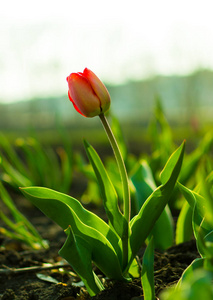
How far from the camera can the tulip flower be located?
2.92ft

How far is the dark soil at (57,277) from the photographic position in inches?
Answer: 39.8

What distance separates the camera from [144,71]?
10891mm

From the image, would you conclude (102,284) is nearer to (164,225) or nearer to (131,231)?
(131,231)

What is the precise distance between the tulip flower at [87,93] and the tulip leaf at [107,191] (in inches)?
4.5

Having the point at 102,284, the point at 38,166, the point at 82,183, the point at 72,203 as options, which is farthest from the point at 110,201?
the point at 82,183

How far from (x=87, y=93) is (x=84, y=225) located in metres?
0.33

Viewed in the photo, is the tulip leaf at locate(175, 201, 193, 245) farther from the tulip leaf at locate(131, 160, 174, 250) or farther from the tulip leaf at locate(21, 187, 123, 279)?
the tulip leaf at locate(21, 187, 123, 279)

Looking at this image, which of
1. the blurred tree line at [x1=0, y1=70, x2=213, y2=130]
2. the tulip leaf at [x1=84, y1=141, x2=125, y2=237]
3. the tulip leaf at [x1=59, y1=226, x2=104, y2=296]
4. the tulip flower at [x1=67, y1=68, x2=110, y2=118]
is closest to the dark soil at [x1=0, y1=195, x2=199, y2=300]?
the tulip leaf at [x1=59, y1=226, x2=104, y2=296]

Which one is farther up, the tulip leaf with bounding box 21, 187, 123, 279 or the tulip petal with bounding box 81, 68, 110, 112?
the tulip petal with bounding box 81, 68, 110, 112

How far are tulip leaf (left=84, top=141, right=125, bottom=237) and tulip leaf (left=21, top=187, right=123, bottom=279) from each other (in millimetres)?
48

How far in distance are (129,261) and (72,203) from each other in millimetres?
223

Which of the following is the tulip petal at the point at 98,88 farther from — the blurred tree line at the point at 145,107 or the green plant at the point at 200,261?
the blurred tree line at the point at 145,107

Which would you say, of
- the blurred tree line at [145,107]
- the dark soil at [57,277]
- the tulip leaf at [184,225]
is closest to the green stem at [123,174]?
the dark soil at [57,277]

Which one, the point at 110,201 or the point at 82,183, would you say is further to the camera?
the point at 82,183
